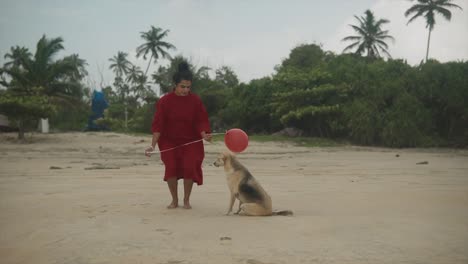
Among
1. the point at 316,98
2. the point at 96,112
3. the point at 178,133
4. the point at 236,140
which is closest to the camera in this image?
the point at 236,140

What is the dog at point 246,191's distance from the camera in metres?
5.73

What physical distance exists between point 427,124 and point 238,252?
2477 centimetres

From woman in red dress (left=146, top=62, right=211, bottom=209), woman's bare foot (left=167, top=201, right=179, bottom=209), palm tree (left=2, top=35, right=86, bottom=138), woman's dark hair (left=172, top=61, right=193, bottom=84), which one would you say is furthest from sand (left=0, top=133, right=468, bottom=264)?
palm tree (left=2, top=35, right=86, bottom=138)

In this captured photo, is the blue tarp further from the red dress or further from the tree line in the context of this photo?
the red dress

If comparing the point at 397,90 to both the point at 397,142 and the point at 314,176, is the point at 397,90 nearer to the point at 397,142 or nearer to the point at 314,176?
the point at 397,142

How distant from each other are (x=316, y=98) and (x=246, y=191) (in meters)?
25.6

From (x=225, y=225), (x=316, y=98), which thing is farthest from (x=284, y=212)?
(x=316, y=98)

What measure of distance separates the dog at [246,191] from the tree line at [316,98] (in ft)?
69.4

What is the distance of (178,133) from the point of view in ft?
20.9

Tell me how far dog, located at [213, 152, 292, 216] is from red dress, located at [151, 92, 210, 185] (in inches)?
15.8

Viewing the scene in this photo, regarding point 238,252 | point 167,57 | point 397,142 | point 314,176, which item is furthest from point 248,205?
point 167,57

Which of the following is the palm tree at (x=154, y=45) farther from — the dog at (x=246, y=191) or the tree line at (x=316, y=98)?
the dog at (x=246, y=191)

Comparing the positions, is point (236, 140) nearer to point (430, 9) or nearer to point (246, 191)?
point (246, 191)

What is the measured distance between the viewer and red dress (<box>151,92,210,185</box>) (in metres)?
6.34
